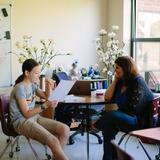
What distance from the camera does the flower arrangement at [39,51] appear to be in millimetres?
5242

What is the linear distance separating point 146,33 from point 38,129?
122 inches

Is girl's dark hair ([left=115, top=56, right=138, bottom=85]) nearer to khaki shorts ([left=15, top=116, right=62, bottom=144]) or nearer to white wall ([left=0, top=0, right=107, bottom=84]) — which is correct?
khaki shorts ([left=15, top=116, right=62, bottom=144])

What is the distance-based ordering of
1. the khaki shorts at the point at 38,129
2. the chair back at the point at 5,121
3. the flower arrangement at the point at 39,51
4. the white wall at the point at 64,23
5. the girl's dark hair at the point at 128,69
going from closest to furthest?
1. the khaki shorts at the point at 38,129
2. the chair back at the point at 5,121
3. the girl's dark hair at the point at 128,69
4. the flower arrangement at the point at 39,51
5. the white wall at the point at 64,23

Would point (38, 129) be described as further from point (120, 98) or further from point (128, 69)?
point (128, 69)

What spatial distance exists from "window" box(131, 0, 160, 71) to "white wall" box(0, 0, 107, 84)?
63cm

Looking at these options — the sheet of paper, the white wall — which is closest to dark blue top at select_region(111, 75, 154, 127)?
the sheet of paper

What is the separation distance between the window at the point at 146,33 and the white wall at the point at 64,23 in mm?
634

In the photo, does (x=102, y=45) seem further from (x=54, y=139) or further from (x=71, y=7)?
(x=54, y=139)

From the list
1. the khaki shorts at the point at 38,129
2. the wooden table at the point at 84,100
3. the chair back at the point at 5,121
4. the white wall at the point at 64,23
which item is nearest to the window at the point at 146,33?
the white wall at the point at 64,23

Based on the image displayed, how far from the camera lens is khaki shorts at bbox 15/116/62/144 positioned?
314 cm

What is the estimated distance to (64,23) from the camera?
18.8 feet

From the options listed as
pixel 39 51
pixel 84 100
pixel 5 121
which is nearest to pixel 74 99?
pixel 84 100

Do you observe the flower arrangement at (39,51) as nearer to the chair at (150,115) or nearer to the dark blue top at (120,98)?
the dark blue top at (120,98)

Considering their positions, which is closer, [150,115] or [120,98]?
[150,115]
